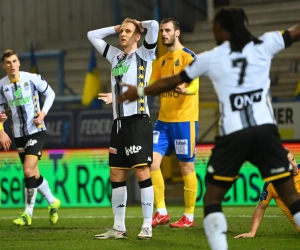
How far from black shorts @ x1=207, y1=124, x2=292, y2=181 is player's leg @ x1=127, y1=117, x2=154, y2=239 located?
1.85 metres

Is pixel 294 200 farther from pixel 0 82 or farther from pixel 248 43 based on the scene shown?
pixel 0 82

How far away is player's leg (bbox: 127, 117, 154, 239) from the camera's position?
695 cm

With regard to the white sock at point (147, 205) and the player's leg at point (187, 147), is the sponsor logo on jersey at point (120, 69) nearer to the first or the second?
the white sock at point (147, 205)

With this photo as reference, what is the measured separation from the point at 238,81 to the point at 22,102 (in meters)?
4.55

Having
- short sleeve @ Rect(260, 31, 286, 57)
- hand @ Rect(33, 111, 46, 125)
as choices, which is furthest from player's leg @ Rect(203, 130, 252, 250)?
hand @ Rect(33, 111, 46, 125)

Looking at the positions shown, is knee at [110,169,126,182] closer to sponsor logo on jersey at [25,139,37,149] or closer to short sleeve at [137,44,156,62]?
short sleeve at [137,44,156,62]

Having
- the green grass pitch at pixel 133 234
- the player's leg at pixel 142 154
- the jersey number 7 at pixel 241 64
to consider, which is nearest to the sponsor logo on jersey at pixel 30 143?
the green grass pitch at pixel 133 234

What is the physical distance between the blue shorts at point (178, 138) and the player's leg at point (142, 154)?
1.40 m

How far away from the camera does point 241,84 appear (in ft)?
16.8

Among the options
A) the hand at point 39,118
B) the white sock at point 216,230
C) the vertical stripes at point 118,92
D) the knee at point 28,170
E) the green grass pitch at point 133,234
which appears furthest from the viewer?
the knee at point 28,170

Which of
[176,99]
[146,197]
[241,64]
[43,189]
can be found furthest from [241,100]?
[43,189]

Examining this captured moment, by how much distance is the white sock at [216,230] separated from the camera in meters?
5.03

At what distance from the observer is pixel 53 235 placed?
25.0 feet

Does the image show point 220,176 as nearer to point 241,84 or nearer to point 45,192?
Result: point 241,84
